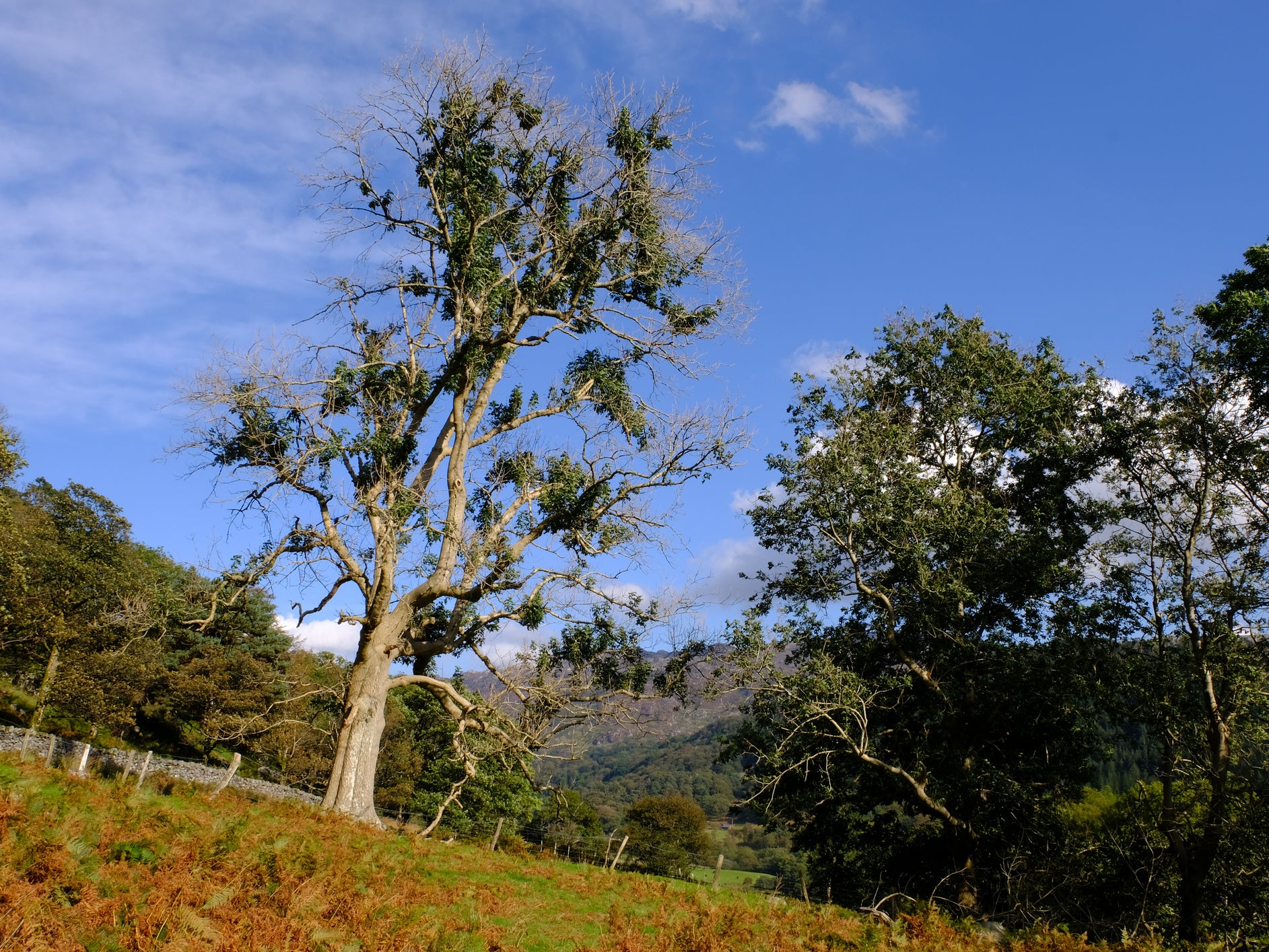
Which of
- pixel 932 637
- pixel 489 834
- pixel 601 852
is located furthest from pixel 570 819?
pixel 932 637

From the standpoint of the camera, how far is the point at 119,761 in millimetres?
26984

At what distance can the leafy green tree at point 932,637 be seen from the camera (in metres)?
18.4

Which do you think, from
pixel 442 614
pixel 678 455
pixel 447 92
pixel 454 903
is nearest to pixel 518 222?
pixel 447 92

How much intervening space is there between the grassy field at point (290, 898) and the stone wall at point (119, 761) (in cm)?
1203

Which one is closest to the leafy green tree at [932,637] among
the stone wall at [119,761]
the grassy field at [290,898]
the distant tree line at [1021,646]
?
the distant tree line at [1021,646]

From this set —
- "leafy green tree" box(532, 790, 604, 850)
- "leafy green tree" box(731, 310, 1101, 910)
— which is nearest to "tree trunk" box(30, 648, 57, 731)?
"leafy green tree" box(532, 790, 604, 850)

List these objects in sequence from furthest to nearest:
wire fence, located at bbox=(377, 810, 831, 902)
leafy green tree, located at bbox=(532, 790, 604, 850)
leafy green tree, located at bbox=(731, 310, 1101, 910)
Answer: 1. leafy green tree, located at bbox=(532, 790, 604, 850)
2. wire fence, located at bbox=(377, 810, 831, 902)
3. leafy green tree, located at bbox=(731, 310, 1101, 910)

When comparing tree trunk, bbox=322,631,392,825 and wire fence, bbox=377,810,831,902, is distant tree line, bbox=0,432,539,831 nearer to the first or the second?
wire fence, bbox=377,810,831,902

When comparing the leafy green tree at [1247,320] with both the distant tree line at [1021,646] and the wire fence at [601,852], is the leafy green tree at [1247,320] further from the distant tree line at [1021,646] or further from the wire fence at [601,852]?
the wire fence at [601,852]

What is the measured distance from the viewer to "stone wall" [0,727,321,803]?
2256 cm

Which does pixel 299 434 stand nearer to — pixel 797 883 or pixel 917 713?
pixel 917 713

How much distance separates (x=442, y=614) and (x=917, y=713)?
522 inches

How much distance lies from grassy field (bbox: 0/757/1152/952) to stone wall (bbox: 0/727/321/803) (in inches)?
473

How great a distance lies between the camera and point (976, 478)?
72.7ft
